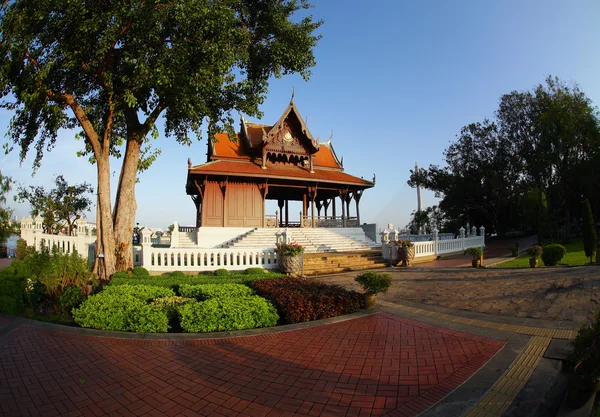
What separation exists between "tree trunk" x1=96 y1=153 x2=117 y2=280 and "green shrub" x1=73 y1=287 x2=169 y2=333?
4.02 metres

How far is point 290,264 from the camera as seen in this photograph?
43.4 ft

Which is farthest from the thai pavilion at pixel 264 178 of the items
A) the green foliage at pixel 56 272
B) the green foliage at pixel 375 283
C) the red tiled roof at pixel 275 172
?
the green foliage at pixel 375 283

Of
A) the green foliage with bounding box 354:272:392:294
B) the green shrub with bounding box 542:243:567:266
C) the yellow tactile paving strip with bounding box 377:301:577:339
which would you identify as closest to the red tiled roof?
the green shrub with bounding box 542:243:567:266

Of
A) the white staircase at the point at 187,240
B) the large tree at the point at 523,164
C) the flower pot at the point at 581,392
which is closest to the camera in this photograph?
the flower pot at the point at 581,392

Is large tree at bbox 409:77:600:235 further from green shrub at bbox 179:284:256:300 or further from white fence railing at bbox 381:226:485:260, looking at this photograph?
green shrub at bbox 179:284:256:300

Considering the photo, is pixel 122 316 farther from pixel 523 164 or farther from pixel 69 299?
pixel 523 164

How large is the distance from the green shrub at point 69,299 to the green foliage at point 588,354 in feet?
27.4

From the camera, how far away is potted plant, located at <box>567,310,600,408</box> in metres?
3.12

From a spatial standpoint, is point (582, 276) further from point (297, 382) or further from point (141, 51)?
point (141, 51)

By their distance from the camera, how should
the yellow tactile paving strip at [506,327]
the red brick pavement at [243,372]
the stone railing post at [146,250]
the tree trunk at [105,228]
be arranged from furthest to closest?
the stone railing post at [146,250] < the tree trunk at [105,228] < the yellow tactile paving strip at [506,327] < the red brick pavement at [243,372]

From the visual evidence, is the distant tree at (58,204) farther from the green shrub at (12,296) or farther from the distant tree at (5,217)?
the green shrub at (12,296)

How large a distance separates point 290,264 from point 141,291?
6953mm

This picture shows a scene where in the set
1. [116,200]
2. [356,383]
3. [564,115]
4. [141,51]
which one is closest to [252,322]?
[356,383]

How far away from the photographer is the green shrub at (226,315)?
5594mm
